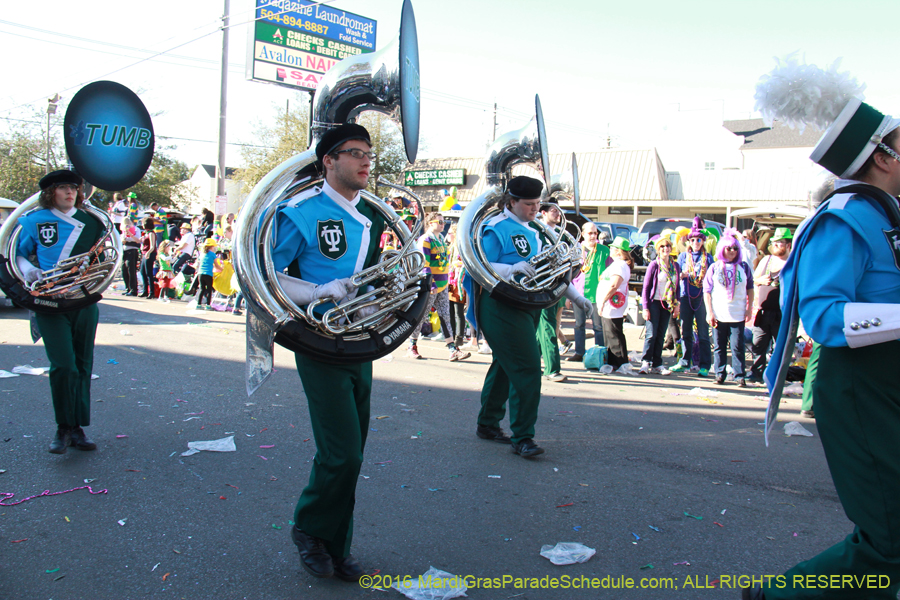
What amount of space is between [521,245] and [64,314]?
3243 millimetres

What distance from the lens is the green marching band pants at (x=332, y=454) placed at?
2.88 meters

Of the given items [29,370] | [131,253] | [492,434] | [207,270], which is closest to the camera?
[492,434]

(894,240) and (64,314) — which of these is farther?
(64,314)

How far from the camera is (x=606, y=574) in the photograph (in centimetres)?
299

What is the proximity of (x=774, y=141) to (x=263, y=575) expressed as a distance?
46352mm

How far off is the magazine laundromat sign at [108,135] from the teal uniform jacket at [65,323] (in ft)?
1.13

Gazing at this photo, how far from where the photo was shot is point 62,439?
446 centimetres

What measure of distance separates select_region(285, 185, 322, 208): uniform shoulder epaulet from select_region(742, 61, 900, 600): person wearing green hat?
2.08 metres

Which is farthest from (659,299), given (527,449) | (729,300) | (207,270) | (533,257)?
(207,270)

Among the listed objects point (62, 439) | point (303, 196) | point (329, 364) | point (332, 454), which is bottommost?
point (62, 439)

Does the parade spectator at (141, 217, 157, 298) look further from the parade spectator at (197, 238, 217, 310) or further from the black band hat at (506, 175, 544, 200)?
the black band hat at (506, 175, 544, 200)

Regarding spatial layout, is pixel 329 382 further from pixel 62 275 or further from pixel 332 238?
pixel 62 275

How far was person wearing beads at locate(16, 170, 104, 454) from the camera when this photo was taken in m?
4.44

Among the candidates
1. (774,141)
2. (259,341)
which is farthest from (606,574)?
(774,141)
